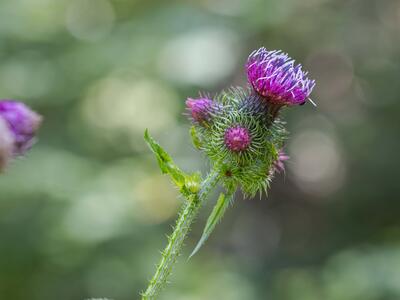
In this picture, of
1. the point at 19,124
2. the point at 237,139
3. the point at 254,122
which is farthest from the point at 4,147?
the point at 254,122

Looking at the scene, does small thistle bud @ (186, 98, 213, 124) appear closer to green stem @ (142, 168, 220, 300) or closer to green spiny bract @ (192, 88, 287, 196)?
green spiny bract @ (192, 88, 287, 196)

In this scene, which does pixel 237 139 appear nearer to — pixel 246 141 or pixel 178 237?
pixel 246 141

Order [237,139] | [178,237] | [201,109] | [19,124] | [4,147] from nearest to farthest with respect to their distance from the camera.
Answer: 1. [4,147]
2. [19,124]
3. [178,237]
4. [237,139]
5. [201,109]

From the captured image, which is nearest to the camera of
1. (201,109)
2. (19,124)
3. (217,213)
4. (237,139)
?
(19,124)

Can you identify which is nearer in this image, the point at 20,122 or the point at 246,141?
the point at 20,122

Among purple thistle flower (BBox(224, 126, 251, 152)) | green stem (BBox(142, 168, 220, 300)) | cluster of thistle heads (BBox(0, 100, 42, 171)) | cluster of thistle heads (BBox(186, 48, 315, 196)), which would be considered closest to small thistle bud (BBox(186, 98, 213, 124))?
cluster of thistle heads (BBox(186, 48, 315, 196))

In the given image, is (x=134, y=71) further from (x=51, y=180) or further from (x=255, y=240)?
(x=255, y=240)

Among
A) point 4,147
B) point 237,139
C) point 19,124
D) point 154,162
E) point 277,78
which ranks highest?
point 4,147

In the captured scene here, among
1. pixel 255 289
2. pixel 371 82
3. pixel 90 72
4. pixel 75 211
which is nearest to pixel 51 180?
pixel 75 211

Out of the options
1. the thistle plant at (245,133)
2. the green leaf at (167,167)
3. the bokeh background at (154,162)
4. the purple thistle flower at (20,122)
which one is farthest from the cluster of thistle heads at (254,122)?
the bokeh background at (154,162)
